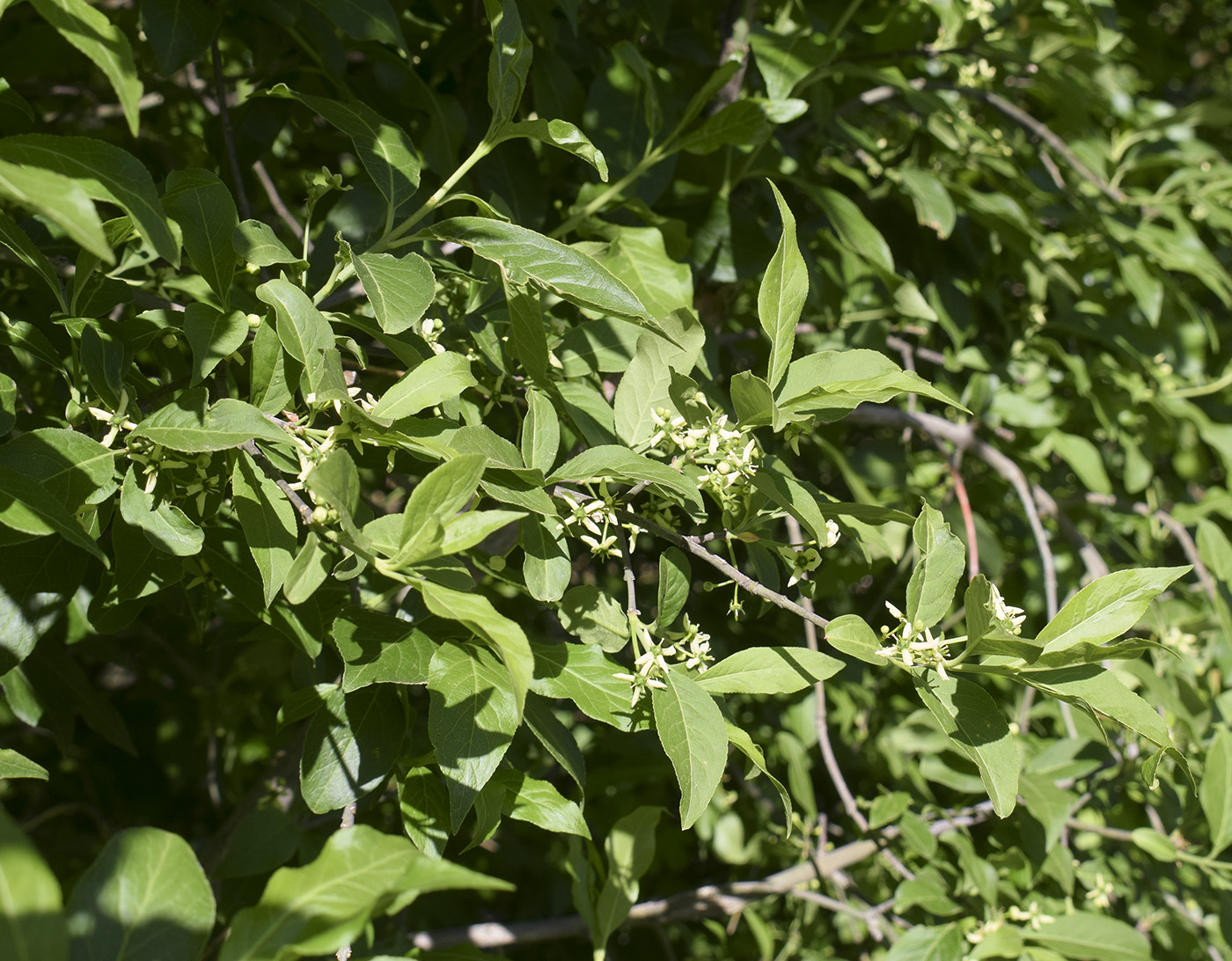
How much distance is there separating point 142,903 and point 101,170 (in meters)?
0.49

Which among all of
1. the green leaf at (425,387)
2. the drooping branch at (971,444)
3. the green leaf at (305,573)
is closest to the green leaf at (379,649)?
the green leaf at (305,573)

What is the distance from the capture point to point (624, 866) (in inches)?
49.0

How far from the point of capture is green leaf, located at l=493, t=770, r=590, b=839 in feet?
3.09

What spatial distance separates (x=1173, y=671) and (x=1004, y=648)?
1.23 m

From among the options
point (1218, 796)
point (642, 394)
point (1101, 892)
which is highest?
point (642, 394)

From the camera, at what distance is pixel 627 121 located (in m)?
1.32

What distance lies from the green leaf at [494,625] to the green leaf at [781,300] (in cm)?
36

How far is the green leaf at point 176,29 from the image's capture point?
3.44ft

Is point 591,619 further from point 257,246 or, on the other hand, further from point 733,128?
point 733,128

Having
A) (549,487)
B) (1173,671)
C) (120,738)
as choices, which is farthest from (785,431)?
(1173,671)

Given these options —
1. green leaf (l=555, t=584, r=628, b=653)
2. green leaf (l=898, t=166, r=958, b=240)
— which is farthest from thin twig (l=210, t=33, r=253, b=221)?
green leaf (l=898, t=166, r=958, b=240)

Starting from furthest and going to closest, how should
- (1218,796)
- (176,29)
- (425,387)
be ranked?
(1218,796)
(176,29)
(425,387)

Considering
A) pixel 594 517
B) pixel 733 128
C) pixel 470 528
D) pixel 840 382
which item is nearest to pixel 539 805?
pixel 594 517

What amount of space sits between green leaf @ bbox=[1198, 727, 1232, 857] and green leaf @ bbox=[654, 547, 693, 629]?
1137 millimetres
